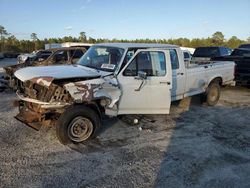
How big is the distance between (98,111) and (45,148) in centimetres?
129

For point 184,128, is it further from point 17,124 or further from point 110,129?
point 17,124

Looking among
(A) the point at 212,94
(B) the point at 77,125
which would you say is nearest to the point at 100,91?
(B) the point at 77,125

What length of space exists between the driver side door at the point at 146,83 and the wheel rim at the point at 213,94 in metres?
2.91

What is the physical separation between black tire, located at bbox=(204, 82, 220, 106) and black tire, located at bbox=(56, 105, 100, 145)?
178 inches

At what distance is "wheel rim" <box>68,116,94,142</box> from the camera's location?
5.74 metres

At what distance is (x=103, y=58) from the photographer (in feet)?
22.4

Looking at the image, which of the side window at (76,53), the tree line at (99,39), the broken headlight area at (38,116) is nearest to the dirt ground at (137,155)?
the broken headlight area at (38,116)

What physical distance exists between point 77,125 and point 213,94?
208 inches

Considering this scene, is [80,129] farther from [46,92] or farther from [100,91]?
[46,92]

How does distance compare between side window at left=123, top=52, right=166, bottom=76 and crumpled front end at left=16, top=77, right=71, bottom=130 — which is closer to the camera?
crumpled front end at left=16, top=77, right=71, bottom=130

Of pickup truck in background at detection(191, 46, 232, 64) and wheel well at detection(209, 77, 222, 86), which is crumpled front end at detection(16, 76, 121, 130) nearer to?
wheel well at detection(209, 77, 222, 86)

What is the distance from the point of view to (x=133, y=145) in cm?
585

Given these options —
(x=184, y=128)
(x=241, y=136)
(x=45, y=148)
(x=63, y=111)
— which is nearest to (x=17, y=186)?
(x=45, y=148)

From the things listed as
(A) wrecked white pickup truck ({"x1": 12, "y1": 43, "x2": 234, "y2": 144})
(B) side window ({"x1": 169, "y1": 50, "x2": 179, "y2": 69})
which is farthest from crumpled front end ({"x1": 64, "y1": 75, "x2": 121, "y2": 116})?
(B) side window ({"x1": 169, "y1": 50, "x2": 179, "y2": 69})
